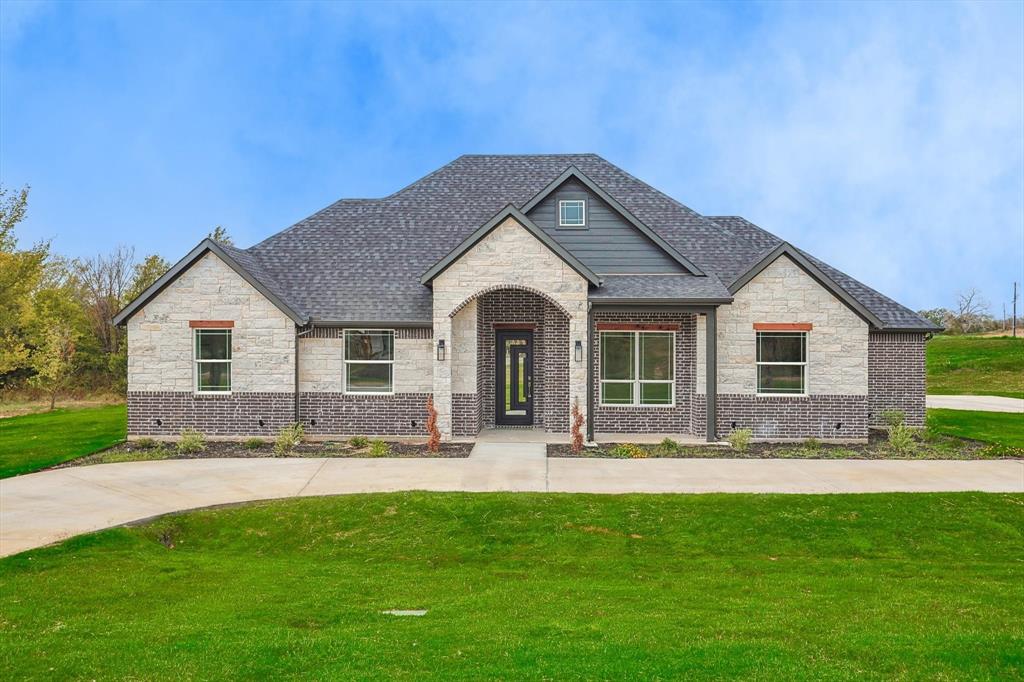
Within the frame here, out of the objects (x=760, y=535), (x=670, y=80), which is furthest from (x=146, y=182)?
(x=760, y=535)

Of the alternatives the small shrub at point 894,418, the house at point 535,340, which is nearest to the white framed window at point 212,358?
the house at point 535,340

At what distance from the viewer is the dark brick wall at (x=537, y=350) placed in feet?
60.1

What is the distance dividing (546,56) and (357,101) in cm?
1409

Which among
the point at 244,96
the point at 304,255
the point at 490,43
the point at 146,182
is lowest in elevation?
the point at 304,255

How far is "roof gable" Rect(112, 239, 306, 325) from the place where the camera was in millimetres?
17406

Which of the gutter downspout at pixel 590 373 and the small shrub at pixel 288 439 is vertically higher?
the gutter downspout at pixel 590 373

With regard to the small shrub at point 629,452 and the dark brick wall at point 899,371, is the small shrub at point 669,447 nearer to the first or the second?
the small shrub at point 629,452

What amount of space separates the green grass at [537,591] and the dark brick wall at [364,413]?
6.91 m

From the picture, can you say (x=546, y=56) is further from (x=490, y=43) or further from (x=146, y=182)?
(x=146, y=182)

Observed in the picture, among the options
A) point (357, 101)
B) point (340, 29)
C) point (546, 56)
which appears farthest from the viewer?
point (357, 101)

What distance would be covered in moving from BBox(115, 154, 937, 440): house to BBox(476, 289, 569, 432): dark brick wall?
0.17 feet

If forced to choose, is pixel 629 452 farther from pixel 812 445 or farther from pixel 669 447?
pixel 812 445

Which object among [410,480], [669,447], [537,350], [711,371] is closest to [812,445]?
[711,371]

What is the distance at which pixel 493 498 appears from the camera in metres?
11.1
